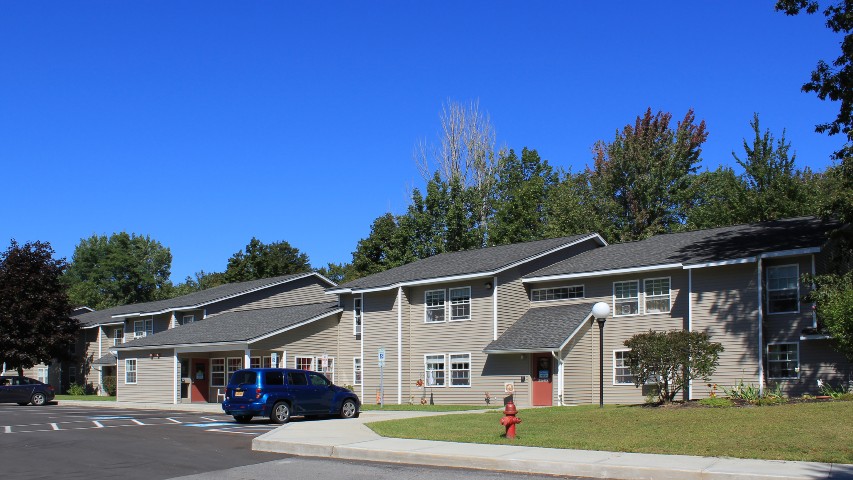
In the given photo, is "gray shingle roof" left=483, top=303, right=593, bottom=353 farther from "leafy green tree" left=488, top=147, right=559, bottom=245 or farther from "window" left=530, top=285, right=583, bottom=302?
"leafy green tree" left=488, top=147, right=559, bottom=245

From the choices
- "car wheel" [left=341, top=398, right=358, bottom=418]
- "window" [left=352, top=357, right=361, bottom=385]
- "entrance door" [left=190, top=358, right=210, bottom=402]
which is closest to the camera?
"car wheel" [left=341, top=398, right=358, bottom=418]

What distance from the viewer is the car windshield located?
79.8 feet

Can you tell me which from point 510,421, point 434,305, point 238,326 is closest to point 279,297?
point 238,326

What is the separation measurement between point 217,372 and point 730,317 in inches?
952

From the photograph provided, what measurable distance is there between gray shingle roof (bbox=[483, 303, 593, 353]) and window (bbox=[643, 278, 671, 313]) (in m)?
2.21

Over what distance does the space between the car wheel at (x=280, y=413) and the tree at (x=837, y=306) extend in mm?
15329

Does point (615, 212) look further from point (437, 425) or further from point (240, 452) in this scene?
point (240, 452)

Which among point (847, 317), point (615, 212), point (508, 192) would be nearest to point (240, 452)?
point (847, 317)

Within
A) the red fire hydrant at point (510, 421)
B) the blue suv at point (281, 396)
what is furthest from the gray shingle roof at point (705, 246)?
the red fire hydrant at point (510, 421)

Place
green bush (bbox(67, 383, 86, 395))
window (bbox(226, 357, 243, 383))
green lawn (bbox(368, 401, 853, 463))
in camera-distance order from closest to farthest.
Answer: green lawn (bbox(368, 401, 853, 463)) < window (bbox(226, 357, 243, 383)) < green bush (bbox(67, 383, 86, 395))

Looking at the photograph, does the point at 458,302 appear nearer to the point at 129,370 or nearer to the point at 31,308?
the point at 129,370

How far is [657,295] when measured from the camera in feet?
101

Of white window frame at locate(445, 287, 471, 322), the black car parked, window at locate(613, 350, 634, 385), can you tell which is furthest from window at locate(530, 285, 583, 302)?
the black car parked

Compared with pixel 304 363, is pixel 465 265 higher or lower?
higher
